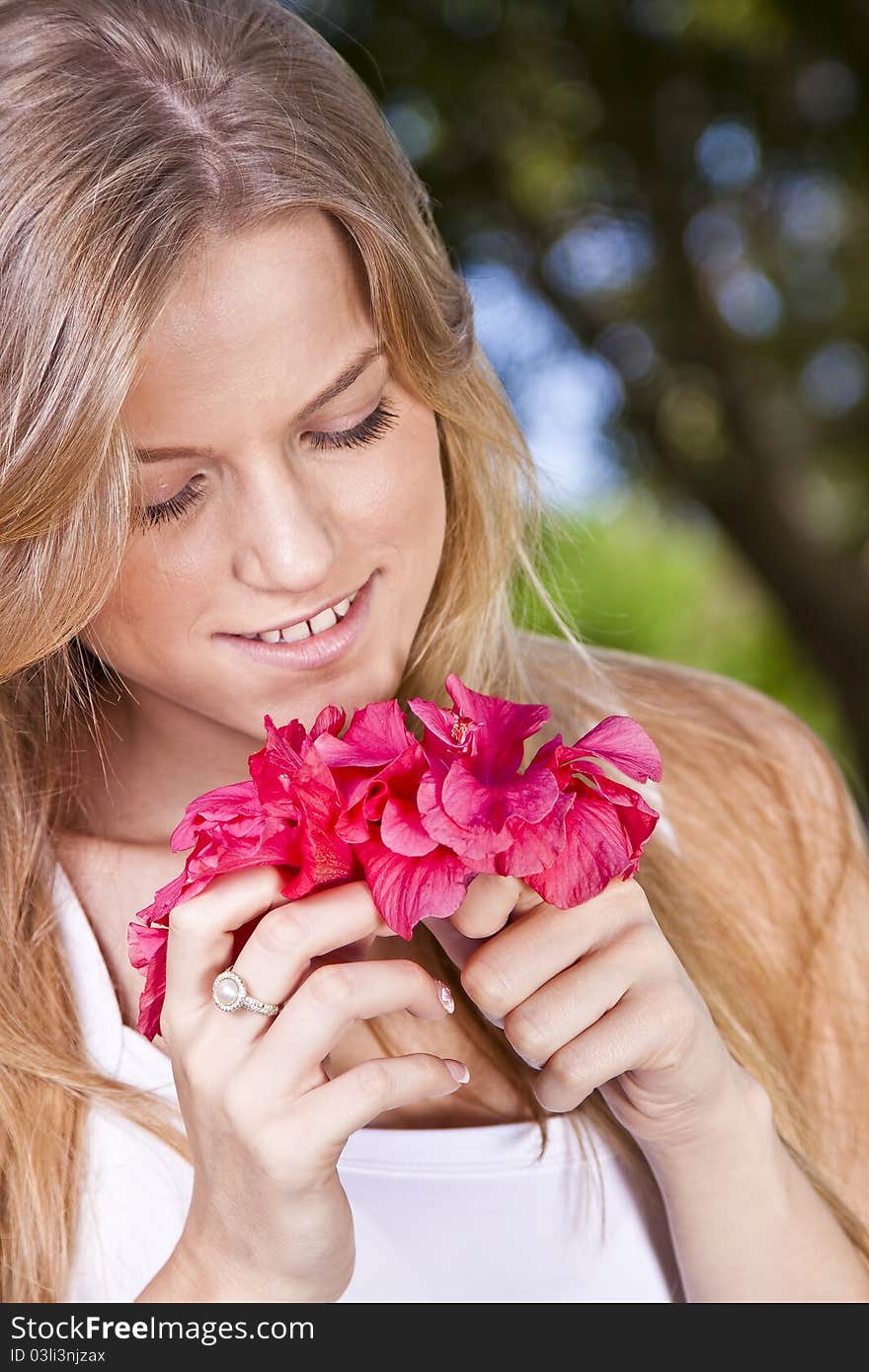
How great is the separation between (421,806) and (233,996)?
219 millimetres

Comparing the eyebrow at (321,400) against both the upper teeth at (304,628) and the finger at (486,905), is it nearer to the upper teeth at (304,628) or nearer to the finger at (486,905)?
the upper teeth at (304,628)

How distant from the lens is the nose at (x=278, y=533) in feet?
3.47

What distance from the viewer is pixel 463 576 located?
1.41m

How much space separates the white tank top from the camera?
1243 mm

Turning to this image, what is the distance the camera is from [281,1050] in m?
0.92

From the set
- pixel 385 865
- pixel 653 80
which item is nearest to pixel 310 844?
pixel 385 865

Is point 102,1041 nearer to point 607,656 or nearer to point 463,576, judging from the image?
point 463,576

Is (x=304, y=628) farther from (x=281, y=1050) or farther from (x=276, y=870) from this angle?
(x=281, y=1050)

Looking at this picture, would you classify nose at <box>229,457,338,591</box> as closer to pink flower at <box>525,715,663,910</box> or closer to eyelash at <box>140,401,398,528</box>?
eyelash at <box>140,401,398,528</box>

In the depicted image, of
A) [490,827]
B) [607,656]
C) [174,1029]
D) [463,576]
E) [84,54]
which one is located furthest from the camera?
[607,656]

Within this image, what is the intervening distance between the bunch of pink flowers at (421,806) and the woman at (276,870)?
57 mm

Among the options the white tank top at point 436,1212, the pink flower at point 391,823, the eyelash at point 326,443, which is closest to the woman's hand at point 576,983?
the pink flower at point 391,823

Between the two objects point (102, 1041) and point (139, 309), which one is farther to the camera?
point (102, 1041)
